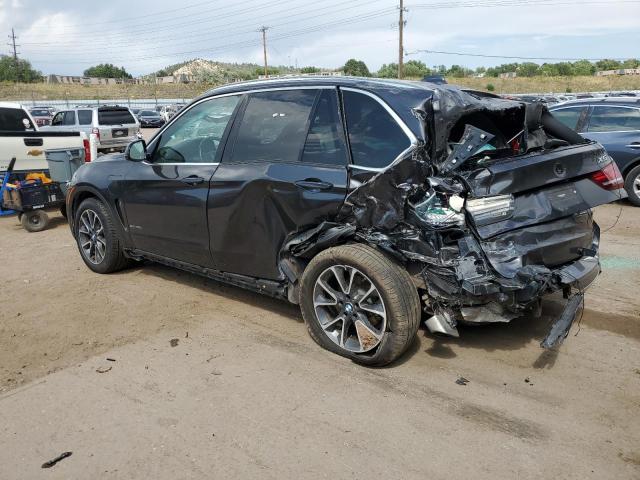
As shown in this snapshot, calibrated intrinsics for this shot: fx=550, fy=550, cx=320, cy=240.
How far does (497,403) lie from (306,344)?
1.46 metres

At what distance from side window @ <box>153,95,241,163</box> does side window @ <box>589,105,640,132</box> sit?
7.76 m

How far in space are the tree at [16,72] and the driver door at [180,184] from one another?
97054 millimetres

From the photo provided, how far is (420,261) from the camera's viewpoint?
11.4 ft

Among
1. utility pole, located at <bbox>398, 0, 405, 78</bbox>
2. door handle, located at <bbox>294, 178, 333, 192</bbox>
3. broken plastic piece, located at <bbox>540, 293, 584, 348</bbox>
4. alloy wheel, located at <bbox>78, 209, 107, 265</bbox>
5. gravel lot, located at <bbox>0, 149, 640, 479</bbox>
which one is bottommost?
gravel lot, located at <bbox>0, 149, 640, 479</bbox>

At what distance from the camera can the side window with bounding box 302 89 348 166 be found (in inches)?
152

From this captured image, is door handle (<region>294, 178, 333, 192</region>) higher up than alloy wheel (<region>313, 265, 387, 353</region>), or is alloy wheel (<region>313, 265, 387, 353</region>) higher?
door handle (<region>294, 178, 333, 192</region>)

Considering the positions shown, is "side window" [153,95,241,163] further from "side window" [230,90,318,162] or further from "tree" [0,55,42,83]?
"tree" [0,55,42,83]

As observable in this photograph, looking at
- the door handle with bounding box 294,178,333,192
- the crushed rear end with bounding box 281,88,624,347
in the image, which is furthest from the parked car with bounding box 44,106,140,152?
the crushed rear end with bounding box 281,88,624,347

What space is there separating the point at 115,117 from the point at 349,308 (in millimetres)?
15510

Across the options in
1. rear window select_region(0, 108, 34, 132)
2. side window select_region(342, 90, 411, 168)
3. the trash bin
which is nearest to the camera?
side window select_region(342, 90, 411, 168)

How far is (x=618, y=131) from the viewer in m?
9.60

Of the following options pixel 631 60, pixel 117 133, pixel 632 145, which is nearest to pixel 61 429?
pixel 632 145

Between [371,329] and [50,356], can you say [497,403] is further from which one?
[50,356]

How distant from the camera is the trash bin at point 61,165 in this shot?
8.71 meters
